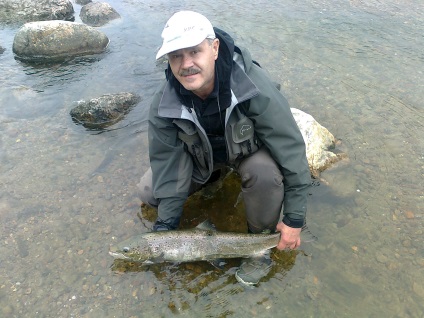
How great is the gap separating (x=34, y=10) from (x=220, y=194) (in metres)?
9.36

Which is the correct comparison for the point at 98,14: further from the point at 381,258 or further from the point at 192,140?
the point at 381,258

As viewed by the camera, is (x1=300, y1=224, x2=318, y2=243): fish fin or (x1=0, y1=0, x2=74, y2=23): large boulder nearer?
(x1=300, y1=224, x2=318, y2=243): fish fin

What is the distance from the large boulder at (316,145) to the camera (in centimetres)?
535

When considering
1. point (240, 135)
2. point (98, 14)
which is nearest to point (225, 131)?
point (240, 135)

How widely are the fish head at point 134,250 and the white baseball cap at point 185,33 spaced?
1963mm

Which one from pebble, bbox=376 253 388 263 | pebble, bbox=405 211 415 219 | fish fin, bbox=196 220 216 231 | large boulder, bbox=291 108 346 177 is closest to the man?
fish fin, bbox=196 220 216 231

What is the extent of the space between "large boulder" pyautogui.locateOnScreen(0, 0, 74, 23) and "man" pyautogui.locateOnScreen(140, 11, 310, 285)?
355 inches

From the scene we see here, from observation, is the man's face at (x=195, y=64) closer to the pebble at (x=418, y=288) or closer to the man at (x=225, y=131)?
the man at (x=225, y=131)

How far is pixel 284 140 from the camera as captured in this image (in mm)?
3697

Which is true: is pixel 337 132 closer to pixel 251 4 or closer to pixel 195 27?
pixel 195 27

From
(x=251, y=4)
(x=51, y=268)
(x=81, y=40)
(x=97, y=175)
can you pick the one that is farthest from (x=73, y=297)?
(x=251, y=4)

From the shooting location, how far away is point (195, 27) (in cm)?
325

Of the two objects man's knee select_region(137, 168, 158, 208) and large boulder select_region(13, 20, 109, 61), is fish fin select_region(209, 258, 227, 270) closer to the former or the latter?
man's knee select_region(137, 168, 158, 208)

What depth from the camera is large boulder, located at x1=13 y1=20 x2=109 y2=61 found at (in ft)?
28.7
